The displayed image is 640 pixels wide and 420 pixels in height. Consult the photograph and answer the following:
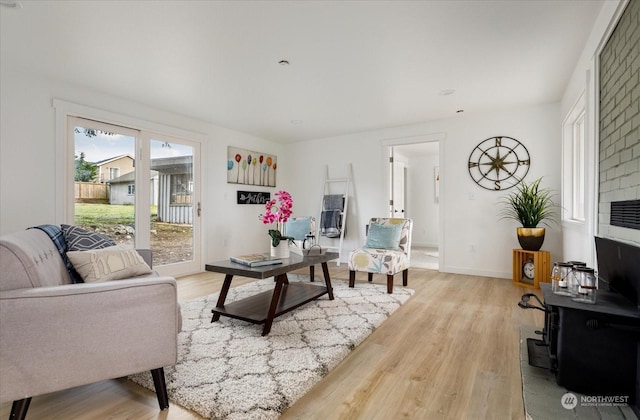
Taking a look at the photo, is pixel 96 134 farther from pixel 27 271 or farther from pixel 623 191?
pixel 623 191

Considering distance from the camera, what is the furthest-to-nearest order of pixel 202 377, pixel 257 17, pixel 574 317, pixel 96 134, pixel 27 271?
pixel 96 134
pixel 257 17
pixel 202 377
pixel 574 317
pixel 27 271

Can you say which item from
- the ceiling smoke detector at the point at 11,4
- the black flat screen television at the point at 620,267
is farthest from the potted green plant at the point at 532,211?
the ceiling smoke detector at the point at 11,4

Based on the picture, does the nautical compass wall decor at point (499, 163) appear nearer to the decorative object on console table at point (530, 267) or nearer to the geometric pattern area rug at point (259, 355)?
the decorative object on console table at point (530, 267)

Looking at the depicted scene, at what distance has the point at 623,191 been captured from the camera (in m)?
1.68

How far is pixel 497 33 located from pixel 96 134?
4009 millimetres

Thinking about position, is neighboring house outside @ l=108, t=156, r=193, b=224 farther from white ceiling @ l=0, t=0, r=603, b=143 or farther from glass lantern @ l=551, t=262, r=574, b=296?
glass lantern @ l=551, t=262, r=574, b=296

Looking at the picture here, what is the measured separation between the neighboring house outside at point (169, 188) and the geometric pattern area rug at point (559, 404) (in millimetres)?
4128

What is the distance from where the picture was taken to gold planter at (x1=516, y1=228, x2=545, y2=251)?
3600 millimetres

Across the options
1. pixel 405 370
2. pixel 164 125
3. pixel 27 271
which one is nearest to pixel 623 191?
pixel 405 370

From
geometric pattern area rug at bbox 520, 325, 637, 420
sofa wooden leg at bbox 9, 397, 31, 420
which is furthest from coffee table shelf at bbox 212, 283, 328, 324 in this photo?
geometric pattern area rug at bbox 520, 325, 637, 420

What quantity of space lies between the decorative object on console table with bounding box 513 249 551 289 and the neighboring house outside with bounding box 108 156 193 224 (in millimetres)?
4346

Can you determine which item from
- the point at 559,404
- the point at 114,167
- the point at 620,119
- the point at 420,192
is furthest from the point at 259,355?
the point at 420,192

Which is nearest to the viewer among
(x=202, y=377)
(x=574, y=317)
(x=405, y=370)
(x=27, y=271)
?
(x=27, y=271)

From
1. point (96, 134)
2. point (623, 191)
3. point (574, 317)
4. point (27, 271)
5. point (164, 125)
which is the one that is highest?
point (164, 125)
